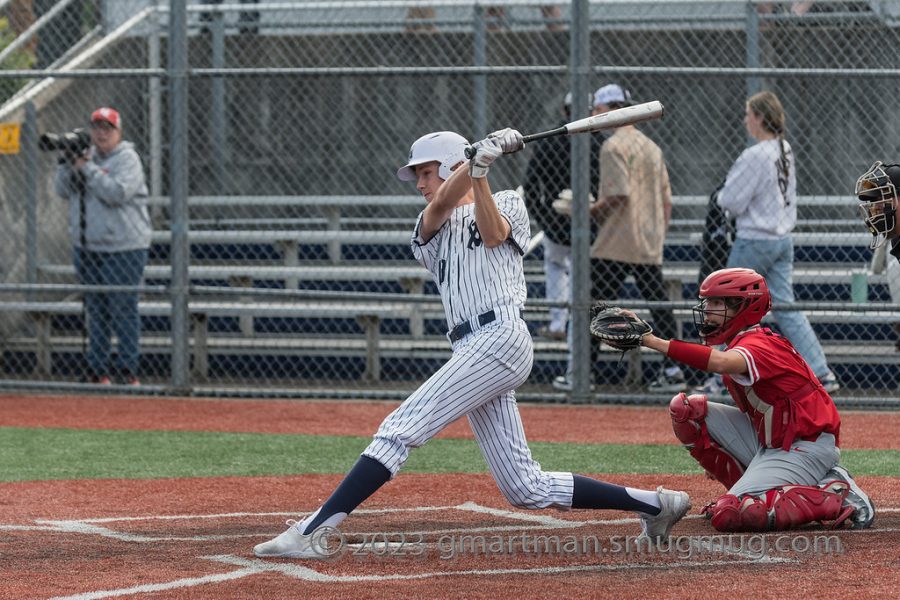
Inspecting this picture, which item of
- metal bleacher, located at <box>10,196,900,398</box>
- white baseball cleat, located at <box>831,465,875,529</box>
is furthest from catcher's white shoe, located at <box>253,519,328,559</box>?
metal bleacher, located at <box>10,196,900,398</box>

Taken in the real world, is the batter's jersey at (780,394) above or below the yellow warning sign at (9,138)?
below

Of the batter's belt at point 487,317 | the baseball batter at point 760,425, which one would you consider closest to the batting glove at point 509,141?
the batter's belt at point 487,317

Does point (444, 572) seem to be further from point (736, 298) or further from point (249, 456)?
point (249, 456)

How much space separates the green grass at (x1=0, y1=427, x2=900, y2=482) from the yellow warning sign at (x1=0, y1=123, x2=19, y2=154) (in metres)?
3.54

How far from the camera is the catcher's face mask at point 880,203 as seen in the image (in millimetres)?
5004

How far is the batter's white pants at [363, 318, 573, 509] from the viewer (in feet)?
14.9

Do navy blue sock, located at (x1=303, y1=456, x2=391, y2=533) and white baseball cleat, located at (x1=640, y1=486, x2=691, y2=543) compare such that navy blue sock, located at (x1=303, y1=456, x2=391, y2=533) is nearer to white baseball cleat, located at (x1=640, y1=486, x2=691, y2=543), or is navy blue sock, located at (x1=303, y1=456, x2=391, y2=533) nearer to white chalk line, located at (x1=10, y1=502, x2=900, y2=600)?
white chalk line, located at (x1=10, y1=502, x2=900, y2=600)

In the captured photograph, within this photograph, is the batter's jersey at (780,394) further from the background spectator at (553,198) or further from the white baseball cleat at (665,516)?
the background spectator at (553,198)

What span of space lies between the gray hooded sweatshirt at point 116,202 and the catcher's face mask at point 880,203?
6165 millimetres

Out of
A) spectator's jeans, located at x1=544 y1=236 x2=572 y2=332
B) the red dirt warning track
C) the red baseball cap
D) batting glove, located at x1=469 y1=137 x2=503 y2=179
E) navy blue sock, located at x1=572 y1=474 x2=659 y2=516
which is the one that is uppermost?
the red baseball cap

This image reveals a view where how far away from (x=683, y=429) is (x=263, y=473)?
234cm

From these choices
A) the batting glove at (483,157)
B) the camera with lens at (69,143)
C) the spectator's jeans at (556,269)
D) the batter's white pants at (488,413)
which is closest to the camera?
the batting glove at (483,157)

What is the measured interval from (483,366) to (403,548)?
698 mm

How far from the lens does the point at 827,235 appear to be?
10.1 m
